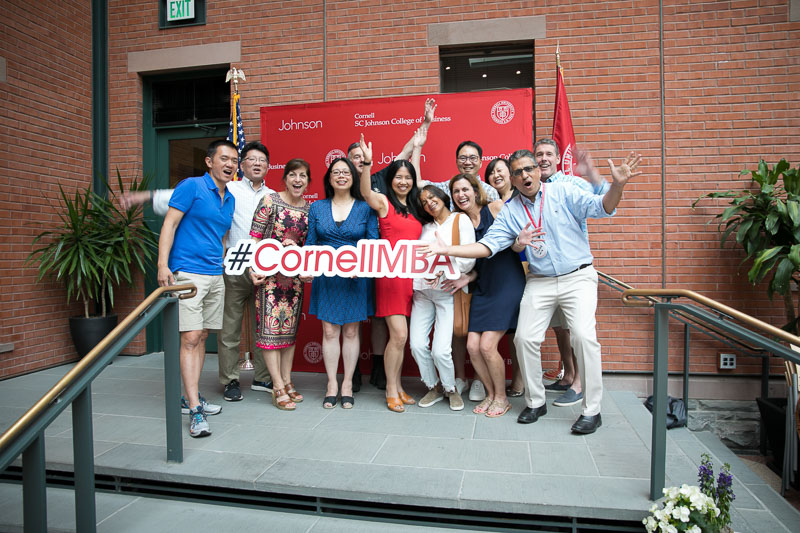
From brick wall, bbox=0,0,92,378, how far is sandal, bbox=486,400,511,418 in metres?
4.80

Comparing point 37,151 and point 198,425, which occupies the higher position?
point 37,151

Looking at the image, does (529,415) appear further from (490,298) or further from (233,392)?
(233,392)

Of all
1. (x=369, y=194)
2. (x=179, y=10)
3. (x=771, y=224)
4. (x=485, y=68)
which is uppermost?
(x=179, y=10)

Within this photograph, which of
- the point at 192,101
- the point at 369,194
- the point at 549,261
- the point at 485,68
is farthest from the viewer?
the point at 192,101

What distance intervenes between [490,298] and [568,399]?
1079 millimetres

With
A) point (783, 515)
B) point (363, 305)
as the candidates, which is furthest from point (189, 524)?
point (783, 515)

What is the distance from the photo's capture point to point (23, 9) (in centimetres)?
526

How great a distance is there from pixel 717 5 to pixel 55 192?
714cm

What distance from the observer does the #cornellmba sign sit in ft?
11.6

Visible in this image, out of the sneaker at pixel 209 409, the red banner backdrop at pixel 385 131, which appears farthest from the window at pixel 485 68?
the sneaker at pixel 209 409

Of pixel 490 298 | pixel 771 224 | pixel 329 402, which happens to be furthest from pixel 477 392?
pixel 771 224

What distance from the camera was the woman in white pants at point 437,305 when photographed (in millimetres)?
3639

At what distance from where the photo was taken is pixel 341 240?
3.72 m

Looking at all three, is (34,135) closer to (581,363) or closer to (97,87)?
(97,87)
